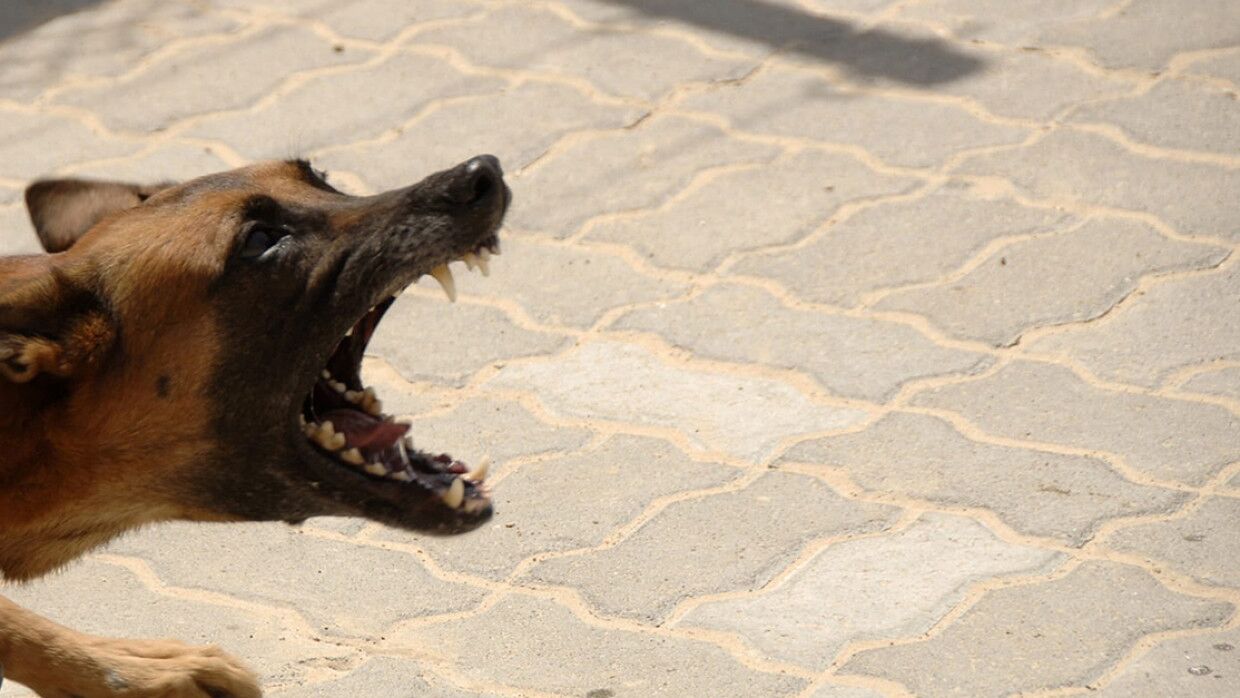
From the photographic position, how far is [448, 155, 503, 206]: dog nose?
382 centimetres

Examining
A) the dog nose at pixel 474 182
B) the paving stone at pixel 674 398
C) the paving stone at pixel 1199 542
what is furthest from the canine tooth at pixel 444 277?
the paving stone at pixel 1199 542

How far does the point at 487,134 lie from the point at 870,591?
3093mm

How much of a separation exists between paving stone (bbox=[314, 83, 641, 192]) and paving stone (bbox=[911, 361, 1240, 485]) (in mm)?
2064

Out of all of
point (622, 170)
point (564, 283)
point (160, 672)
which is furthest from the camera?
point (622, 170)

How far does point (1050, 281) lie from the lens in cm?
571

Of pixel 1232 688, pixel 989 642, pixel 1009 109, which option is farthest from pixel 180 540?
pixel 1009 109

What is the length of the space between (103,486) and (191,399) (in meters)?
0.27

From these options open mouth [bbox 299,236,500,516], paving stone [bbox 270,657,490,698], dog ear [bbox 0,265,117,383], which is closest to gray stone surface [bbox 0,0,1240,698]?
paving stone [bbox 270,657,490,698]

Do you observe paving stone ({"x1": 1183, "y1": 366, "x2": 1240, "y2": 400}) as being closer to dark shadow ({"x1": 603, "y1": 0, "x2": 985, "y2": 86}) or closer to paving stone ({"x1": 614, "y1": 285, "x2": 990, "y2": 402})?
paving stone ({"x1": 614, "y1": 285, "x2": 990, "y2": 402})

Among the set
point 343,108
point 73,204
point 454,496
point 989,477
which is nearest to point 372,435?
point 454,496

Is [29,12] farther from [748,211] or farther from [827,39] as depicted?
[748,211]

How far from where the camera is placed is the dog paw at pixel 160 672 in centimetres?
412

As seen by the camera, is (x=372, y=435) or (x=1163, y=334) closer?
(x=372, y=435)

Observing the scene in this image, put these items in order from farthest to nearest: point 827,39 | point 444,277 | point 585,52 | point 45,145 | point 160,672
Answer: point 585,52 → point 827,39 → point 45,145 → point 160,672 → point 444,277
